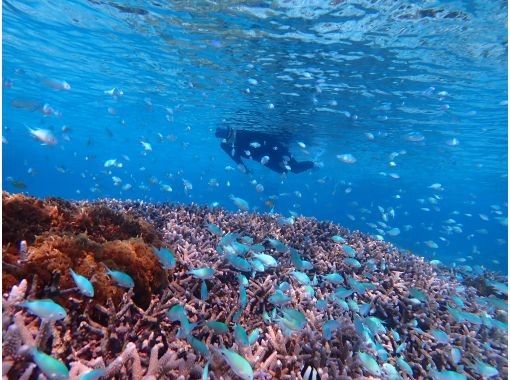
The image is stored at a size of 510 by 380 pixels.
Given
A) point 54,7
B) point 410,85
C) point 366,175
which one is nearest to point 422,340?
point 410,85

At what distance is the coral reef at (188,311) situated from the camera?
3.68m

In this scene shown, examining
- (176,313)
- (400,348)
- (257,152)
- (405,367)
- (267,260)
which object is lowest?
(257,152)

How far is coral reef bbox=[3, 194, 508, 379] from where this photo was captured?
3.68 m

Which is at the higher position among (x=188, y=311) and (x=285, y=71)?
(x=285, y=71)

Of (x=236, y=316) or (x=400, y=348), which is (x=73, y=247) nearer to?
(x=236, y=316)

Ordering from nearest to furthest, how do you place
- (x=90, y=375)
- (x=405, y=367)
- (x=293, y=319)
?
(x=90, y=375), (x=293, y=319), (x=405, y=367)

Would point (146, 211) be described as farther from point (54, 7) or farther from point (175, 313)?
point (54, 7)

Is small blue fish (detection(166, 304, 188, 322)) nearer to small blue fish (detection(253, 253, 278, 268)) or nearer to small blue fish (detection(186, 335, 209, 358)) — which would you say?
small blue fish (detection(186, 335, 209, 358))

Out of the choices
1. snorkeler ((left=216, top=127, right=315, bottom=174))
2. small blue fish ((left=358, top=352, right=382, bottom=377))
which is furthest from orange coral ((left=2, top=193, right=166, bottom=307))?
snorkeler ((left=216, top=127, right=315, bottom=174))

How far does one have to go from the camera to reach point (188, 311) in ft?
16.5

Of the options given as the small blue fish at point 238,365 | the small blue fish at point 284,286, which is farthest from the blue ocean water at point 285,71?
the small blue fish at point 238,365

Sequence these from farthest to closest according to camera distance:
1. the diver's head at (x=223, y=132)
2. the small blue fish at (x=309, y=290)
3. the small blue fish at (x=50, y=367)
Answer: the diver's head at (x=223, y=132)
the small blue fish at (x=309, y=290)
the small blue fish at (x=50, y=367)

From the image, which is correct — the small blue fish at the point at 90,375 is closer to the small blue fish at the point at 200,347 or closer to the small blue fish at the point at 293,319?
the small blue fish at the point at 200,347

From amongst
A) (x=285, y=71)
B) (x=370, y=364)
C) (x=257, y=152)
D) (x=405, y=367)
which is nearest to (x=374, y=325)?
(x=405, y=367)
